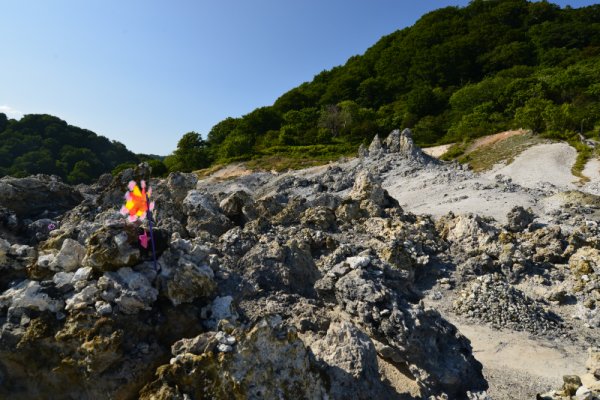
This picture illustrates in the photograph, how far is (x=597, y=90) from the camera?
52.7m

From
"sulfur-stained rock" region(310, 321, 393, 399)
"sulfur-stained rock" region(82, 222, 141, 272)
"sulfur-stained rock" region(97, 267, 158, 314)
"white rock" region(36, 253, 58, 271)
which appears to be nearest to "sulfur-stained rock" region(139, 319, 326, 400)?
"sulfur-stained rock" region(310, 321, 393, 399)

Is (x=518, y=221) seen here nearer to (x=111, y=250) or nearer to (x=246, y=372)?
(x=246, y=372)

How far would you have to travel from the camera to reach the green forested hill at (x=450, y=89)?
56219mm

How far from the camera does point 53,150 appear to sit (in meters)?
84.0

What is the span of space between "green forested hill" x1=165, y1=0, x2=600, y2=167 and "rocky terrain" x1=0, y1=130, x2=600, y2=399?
115 ft

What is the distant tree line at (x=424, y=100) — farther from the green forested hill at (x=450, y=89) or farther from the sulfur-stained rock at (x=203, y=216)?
the sulfur-stained rock at (x=203, y=216)

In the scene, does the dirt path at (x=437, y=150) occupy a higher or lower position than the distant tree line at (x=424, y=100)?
lower

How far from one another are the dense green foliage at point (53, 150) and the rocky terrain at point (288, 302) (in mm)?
67373

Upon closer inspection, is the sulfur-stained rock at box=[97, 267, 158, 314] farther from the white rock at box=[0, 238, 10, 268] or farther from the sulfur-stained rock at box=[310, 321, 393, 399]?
the sulfur-stained rock at box=[310, 321, 393, 399]

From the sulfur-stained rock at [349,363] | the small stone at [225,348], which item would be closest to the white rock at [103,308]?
the small stone at [225,348]

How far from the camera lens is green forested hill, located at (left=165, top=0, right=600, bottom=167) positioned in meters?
56.2

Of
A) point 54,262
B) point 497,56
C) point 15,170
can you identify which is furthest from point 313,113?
point 54,262

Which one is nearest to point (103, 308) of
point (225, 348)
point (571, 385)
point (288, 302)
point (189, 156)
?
point (225, 348)

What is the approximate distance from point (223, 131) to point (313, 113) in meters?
18.7
